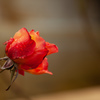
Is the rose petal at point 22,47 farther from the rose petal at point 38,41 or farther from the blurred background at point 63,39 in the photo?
the blurred background at point 63,39

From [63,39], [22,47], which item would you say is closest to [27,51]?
[22,47]

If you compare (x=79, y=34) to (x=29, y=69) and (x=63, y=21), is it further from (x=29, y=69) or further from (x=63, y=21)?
(x=29, y=69)

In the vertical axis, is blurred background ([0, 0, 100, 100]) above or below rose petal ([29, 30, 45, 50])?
below

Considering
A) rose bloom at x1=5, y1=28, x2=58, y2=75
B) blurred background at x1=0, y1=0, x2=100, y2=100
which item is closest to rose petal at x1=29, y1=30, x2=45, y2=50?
rose bloom at x1=5, y1=28, x2=58, y2=75

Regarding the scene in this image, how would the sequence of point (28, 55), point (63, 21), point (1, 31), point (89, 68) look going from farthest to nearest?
1. point (89, 68)
2. point (63, 21)
3. point (1, 31)
4. point (28, 55)

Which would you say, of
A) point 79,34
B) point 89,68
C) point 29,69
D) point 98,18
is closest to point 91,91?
point 89,68

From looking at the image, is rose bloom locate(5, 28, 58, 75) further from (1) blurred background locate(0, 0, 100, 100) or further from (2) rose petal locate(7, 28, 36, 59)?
(1) blurred background locate(0, 0, 100, 100)

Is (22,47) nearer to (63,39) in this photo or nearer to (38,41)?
(38,41)

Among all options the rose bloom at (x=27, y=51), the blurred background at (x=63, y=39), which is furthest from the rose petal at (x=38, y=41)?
the blurred background at (x=63, y=39)
